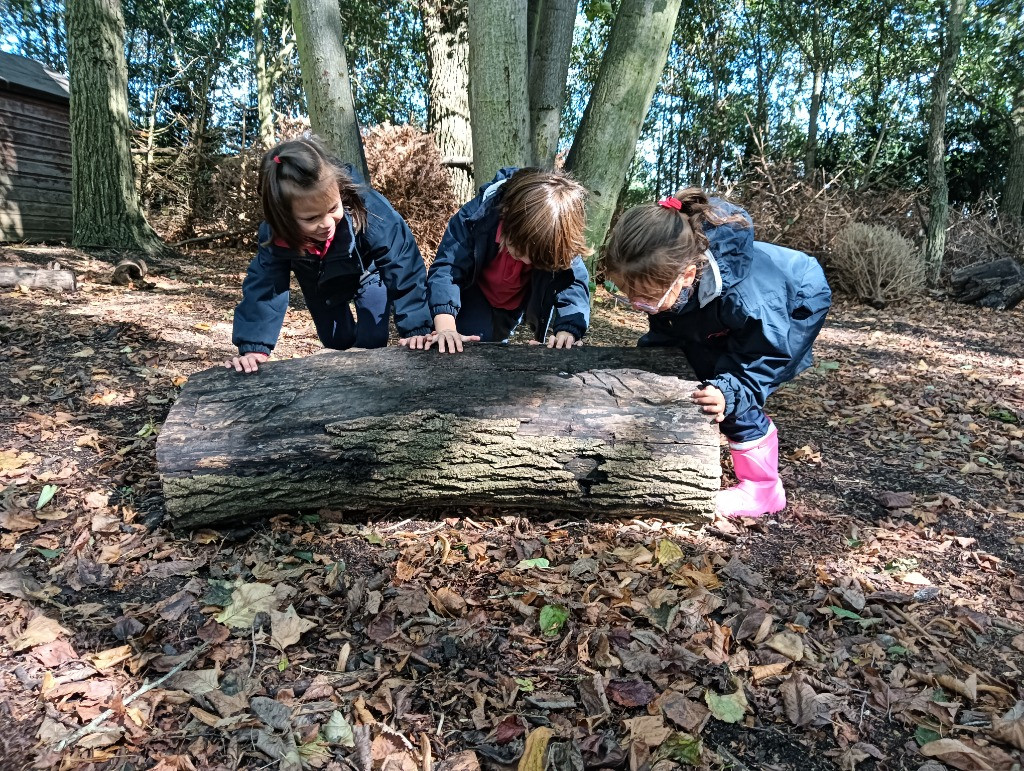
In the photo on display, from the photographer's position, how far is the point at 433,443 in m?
2.55

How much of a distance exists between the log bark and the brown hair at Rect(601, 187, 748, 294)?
44cm

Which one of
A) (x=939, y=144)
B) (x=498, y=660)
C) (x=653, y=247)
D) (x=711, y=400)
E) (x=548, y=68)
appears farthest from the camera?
(x=939, y=144)

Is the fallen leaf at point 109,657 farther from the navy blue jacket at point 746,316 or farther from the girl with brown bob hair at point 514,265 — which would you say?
the navy blue jacket at point 746,316

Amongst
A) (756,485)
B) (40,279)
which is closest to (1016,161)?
(756,485)

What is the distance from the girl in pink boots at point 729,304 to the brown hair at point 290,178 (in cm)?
121

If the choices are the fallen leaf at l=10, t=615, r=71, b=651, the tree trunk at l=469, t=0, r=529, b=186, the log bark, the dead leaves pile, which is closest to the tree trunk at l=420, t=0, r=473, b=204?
the tree trunk at l=469, t=0, r=529, b=186

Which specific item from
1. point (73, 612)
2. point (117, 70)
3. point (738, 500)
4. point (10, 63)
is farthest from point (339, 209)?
point (10, 63)

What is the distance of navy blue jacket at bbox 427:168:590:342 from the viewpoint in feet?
10.0

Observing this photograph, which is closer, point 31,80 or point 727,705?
point 727,705

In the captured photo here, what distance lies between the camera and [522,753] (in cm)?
166

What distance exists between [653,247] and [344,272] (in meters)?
1.52

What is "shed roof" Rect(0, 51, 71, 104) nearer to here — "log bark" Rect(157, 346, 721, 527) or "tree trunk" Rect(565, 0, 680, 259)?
"tree trunk" Rect(565, 0, 680, 259)

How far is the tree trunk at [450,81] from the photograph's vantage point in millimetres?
6285

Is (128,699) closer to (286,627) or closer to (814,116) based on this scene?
(286,627)
